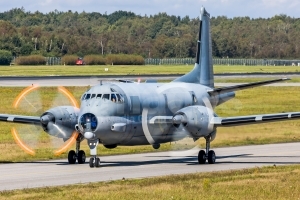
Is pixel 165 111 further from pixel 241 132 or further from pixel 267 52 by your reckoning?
pixel 267 52

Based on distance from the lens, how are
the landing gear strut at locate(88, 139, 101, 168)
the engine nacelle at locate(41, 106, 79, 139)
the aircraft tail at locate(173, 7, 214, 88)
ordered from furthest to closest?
the aircraft tail at locate(173, 7, 214, 88) → the engine nacelle at locate(41, 106, 79, 139) → the landing gear strut at locate(88, 139, 101, 168)

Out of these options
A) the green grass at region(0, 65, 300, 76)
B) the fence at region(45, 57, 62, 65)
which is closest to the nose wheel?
the green grass at region(0, 65, 300, 76)

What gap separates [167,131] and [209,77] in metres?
6.83

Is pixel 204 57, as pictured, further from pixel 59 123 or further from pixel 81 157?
pixel 59 123

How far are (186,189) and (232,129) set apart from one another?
14.8 m

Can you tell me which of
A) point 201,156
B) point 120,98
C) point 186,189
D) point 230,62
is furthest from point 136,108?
point 230,62

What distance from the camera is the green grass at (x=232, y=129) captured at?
38.3 meters

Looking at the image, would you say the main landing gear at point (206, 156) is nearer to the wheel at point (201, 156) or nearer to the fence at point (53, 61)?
the wheel at point (201, 156)

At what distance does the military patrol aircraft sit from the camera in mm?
30578

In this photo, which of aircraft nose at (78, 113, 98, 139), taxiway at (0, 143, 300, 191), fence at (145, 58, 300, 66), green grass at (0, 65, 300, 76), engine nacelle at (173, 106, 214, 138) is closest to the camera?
taxiway at (0, 143, 300, 191)

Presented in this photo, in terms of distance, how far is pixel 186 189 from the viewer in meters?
25.0

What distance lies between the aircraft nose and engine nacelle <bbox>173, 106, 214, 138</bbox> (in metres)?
3.89

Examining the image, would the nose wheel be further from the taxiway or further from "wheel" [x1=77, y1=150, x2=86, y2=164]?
"wheel" [x1=77, y1=150, x2=86, y2=164]

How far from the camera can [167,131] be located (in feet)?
111
